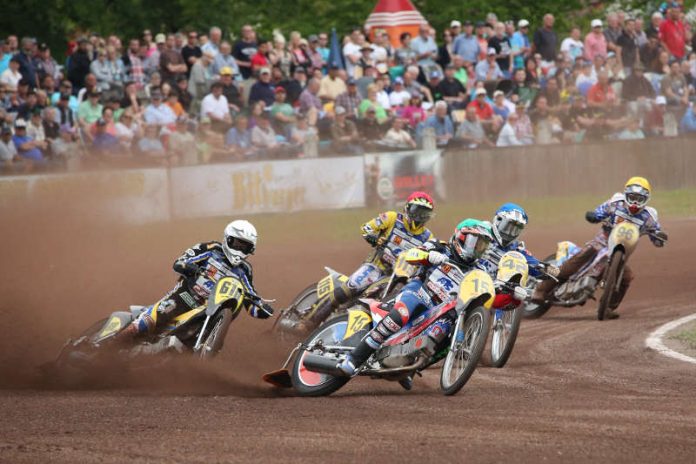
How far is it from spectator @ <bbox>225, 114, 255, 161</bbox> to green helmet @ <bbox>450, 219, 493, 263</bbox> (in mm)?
13929

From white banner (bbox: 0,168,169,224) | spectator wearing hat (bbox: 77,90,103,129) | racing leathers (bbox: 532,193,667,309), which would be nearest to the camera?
racing leathers (bbox: 532,193,667,309)

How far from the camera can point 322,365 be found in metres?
10.4

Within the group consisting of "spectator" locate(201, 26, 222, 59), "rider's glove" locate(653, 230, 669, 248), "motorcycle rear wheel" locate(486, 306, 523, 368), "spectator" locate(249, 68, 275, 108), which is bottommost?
"motorcycle rear wheel" locate(486, 306, 523, 368)

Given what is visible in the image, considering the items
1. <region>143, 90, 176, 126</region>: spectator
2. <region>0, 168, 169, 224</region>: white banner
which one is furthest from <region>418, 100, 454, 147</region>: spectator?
<region>0, 168, 169, 224</region>: white banner

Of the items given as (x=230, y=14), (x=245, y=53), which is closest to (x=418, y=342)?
(x=245, y=53)

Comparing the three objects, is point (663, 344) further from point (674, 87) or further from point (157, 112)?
point (674, 87)

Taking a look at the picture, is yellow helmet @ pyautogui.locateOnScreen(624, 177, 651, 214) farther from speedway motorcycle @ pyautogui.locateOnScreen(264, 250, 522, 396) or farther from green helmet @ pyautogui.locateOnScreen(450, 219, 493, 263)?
speedway motorcycle @ pyautogui.locateOnScreen(264, 250, 522, 396)

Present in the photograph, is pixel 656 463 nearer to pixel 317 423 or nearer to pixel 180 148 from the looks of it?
pixel 317 423

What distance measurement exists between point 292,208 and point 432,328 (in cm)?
1433

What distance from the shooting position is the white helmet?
1241 cm

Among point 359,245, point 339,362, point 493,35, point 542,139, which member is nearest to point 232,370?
point 339,362

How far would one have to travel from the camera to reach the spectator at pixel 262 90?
25172 millimetres

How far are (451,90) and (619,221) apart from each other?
11.7m

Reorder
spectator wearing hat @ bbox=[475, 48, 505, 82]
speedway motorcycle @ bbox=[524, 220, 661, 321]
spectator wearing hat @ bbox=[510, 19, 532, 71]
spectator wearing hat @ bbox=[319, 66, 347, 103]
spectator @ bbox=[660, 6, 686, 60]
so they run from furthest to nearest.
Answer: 1. spectator @ bbox=[660, 6, 686, 60]
2. spectator wearing hat @ bbox=[510, 19, 532, 71]
3. spectator wearing hat @ bbox=[475, 48, 505, 82]
4. spectator wearing hat @ bbox=[319, 66, 347, 103]
5. speedway motorcycle @ bbox=[524, 220, 661, 321]
